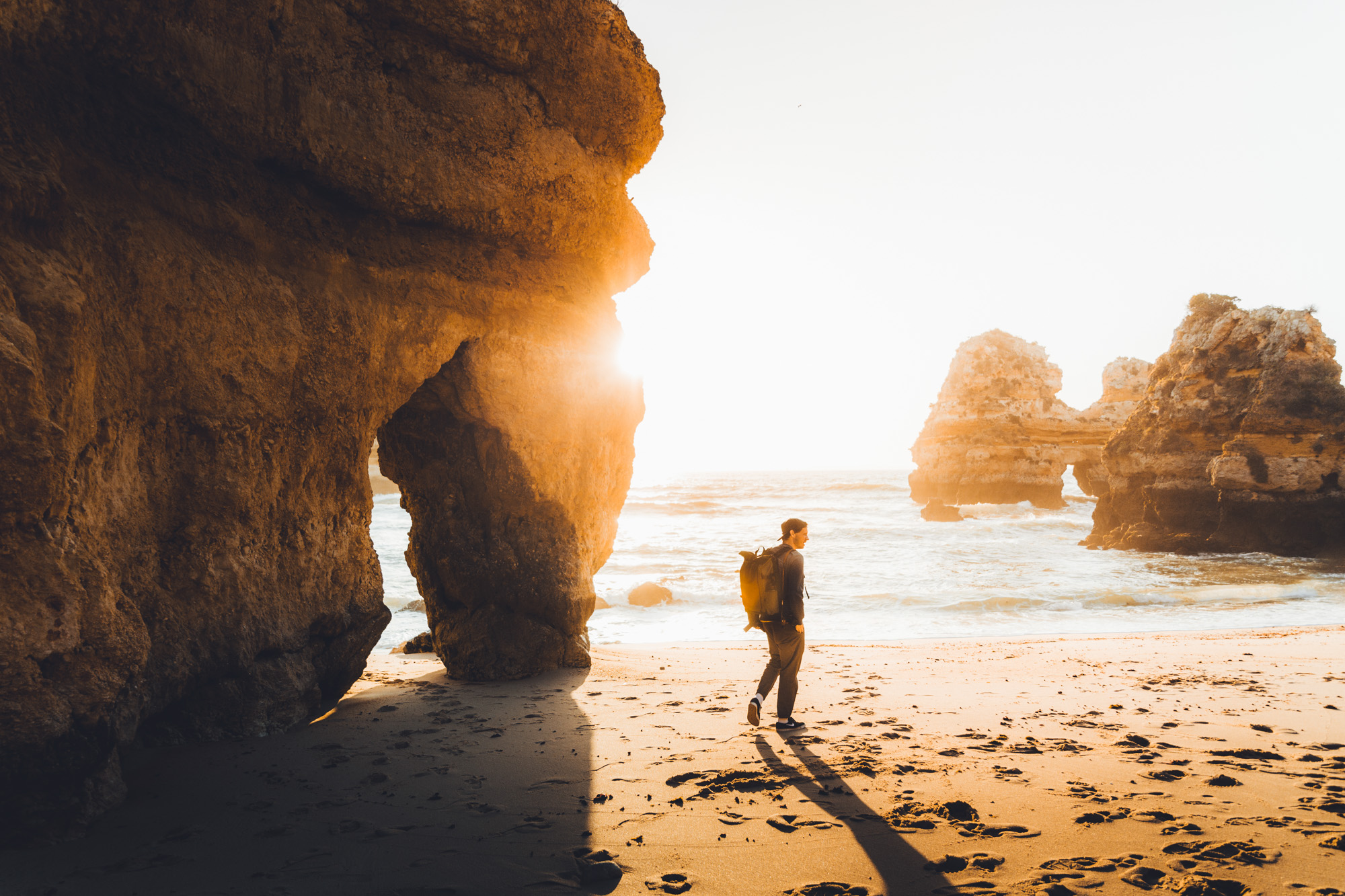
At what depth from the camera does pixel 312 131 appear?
4707mm

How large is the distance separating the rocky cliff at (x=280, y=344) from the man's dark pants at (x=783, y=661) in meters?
2.35

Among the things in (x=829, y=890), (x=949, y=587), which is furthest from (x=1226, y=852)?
(x=949, y=587)

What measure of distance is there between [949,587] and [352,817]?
46.3ft

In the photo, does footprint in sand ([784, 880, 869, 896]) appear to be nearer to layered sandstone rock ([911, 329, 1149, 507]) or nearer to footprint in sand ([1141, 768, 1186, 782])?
footprint in sand ([1141, 768, 1186, 782])

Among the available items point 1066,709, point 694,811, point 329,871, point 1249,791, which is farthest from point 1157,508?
point 329,871

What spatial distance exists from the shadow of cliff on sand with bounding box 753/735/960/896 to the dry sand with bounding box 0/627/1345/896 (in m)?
0.01

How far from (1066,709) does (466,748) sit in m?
4.60

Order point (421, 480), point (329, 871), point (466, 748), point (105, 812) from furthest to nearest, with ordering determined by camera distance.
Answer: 1. point (421, 480)
2. point (466, 748)
3. point (105, 812)
4. point (329, 871)

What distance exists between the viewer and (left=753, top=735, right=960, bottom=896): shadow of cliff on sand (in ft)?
9.16

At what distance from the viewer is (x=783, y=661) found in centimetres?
525

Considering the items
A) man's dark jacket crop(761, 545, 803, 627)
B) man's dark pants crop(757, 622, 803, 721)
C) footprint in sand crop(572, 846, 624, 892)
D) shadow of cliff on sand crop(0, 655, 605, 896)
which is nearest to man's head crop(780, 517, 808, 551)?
man's dark jacket crop(761, 545, 803, 627)

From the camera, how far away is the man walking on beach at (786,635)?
5164mm

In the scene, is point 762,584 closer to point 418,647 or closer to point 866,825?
point 866,825

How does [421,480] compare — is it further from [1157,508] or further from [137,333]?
[1157,508]
